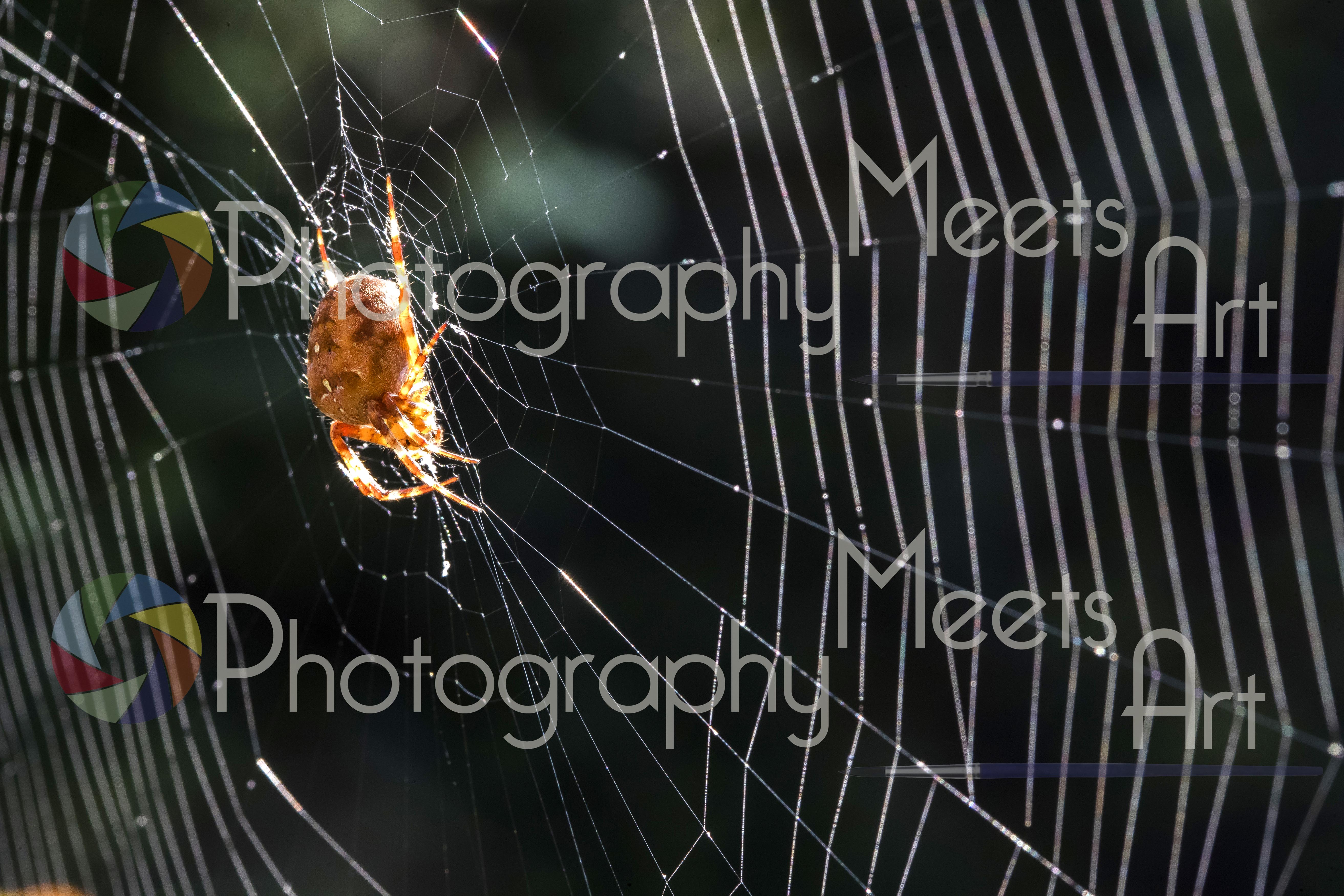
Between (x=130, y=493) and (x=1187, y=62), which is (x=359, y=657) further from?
(x=1187, y=62)

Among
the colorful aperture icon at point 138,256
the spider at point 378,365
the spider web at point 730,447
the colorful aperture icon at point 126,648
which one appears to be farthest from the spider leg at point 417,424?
the colorful aperture icon at point 126,648

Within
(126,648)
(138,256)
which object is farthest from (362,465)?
(126,648)

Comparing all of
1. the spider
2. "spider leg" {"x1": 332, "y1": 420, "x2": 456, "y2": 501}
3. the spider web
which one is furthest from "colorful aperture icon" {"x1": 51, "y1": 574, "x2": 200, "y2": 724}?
the spider

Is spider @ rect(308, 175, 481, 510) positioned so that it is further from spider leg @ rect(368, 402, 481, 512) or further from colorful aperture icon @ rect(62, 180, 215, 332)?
colorful aperture icon @ rect(62, 180, 215, 332)

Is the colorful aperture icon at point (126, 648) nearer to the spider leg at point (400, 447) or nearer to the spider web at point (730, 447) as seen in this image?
the spider web at point (730, 447)

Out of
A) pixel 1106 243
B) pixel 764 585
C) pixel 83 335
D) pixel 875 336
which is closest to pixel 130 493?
pixel 83 335

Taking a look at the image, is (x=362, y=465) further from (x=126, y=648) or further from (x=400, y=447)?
(x=126, y=648)
